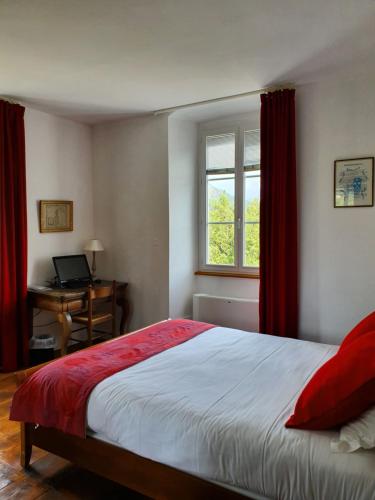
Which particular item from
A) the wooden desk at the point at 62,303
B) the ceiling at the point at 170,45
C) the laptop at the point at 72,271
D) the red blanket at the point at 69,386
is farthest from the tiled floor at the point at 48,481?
the ceiling at the point at 170,45

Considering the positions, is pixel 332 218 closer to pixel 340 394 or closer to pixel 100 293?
pixel 340 394

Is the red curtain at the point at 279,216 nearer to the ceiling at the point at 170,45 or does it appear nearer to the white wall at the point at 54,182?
the ceiling at the point at 170,45

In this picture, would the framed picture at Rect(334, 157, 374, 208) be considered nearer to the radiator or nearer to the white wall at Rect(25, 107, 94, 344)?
the radiator

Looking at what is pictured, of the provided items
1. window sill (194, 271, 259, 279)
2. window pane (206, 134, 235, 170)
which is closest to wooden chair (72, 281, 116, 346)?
window sill (194, 271, 259, 279)

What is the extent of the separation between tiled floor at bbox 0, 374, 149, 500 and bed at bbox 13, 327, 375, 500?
4.2 inches

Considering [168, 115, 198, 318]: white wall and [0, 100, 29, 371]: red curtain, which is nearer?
[0, 100, 29, 371]: red curtain

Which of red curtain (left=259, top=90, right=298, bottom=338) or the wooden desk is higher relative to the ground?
red curtain (left=259, top=90, right=298, bottom=338)

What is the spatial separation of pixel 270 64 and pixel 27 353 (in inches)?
133

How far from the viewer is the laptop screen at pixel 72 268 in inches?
155

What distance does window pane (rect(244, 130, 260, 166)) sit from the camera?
3924 millimetres

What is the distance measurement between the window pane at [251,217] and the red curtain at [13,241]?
7.28 ft

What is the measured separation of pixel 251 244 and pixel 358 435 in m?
2.71

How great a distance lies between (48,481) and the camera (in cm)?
207

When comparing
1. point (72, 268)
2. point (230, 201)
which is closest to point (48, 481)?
point (72, 268)
